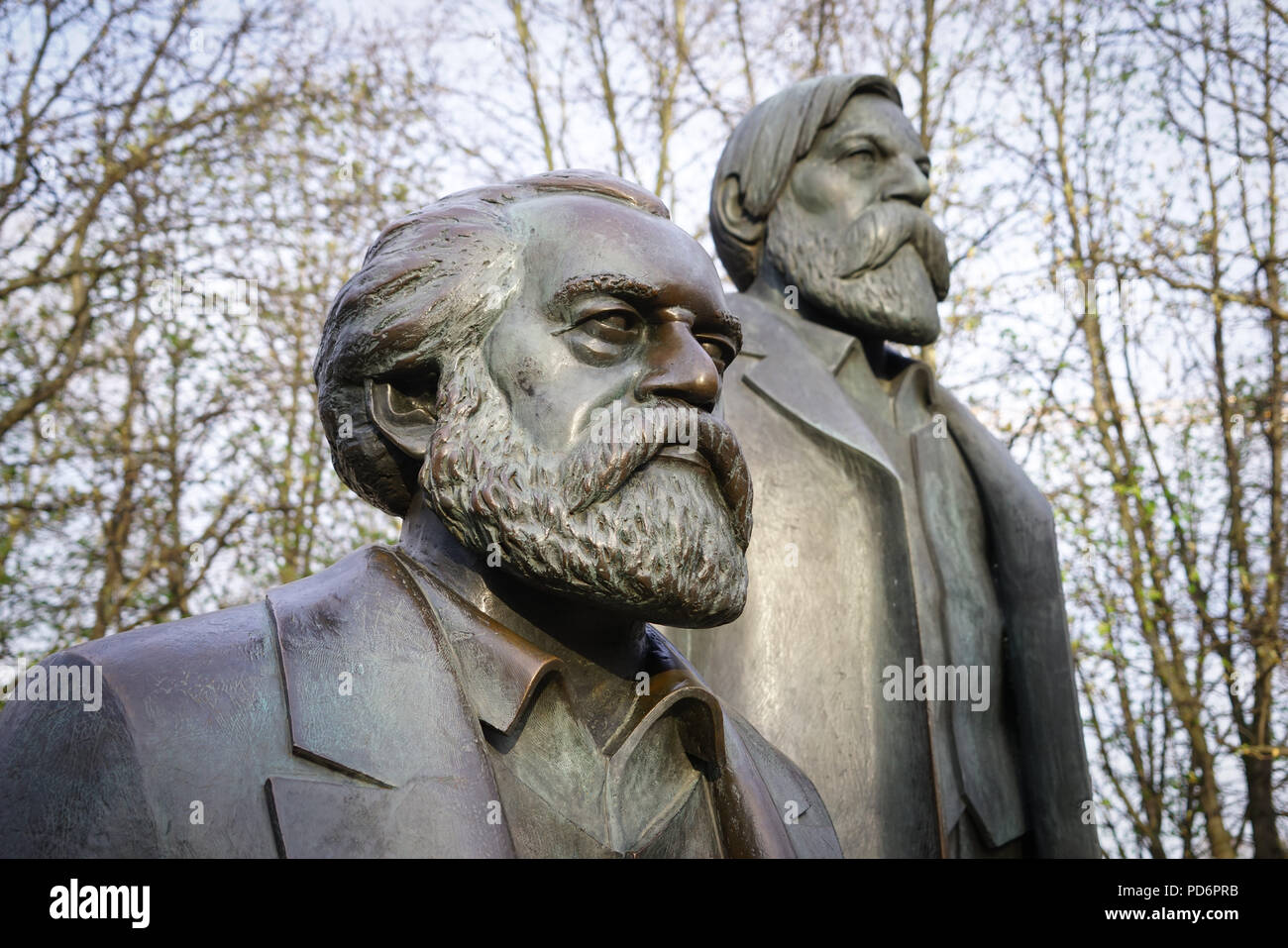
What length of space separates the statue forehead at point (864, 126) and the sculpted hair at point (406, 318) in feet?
8.11

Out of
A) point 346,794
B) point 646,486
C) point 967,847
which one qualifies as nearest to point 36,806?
point 346,794

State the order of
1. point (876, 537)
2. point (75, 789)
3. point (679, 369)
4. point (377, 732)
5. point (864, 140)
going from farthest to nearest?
point (864, 140) → point (876, 537) → point (679, 369) → point (377, 732) → point (75, 789)

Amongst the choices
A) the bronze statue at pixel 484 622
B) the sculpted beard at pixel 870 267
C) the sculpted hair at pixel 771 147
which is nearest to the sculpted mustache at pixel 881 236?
the sculpted beard at pixel 870 267

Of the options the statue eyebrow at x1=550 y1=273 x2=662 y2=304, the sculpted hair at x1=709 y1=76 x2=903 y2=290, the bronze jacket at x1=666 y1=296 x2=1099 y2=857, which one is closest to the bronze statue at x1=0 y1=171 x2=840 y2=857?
the statue eyebrow at x1=550 y1=273 x2=662 y2=304

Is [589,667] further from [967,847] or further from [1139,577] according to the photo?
[1139,577]

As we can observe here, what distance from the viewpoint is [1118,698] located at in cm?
1206

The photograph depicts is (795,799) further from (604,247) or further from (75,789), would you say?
(75,789)

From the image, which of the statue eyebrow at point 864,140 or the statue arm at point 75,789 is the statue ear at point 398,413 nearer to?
the statue arm at point 75,789

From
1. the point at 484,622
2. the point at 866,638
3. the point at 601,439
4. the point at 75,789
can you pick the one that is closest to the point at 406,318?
the point at 601,439

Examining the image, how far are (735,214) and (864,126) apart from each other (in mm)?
497

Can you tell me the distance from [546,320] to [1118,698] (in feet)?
35.0

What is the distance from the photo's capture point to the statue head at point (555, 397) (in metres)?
2.27

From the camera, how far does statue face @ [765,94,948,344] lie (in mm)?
4723

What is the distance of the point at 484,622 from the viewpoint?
2.31 metres
